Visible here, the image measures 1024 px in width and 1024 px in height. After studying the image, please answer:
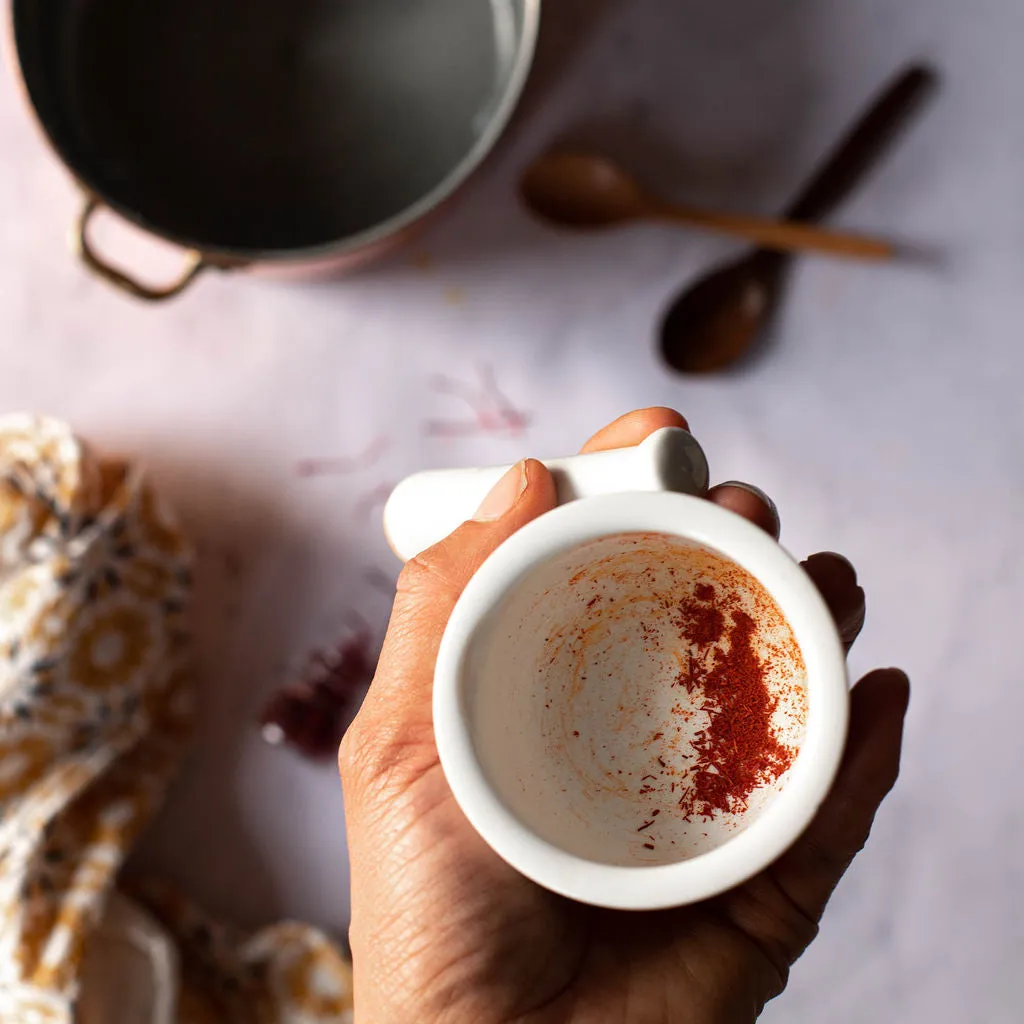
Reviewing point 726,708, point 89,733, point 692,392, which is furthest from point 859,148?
point 89,733

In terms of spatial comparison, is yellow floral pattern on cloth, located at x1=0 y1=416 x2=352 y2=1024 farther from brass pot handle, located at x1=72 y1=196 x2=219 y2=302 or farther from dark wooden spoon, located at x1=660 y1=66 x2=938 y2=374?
dark wooden spoon, located at x1=660 y1=66 x2=938 y2=374

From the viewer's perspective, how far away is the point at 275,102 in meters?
0.86

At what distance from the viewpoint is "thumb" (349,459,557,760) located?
54 cm

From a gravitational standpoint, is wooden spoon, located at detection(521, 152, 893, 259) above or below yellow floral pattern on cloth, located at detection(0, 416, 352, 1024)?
above

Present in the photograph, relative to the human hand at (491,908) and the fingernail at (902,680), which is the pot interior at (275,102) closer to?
the human hand at (491,908)

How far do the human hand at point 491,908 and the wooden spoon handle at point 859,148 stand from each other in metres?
0.37

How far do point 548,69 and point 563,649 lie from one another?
586 millimetres

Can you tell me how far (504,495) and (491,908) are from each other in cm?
22

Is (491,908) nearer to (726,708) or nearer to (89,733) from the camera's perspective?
(726,708)

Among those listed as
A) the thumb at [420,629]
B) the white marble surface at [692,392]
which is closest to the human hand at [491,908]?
the thumb at [420,629]

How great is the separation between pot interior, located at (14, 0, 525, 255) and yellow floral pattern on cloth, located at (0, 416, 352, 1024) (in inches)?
9.1

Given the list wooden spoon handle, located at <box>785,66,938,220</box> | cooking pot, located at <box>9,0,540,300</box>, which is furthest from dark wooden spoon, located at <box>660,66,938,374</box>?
cooking pot, located at <box>9,0,540,300</box>

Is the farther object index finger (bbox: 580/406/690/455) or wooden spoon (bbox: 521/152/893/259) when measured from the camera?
wooden spoon (bbox: 521/152/893/259)

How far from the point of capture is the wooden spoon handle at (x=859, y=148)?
87 centimetres
